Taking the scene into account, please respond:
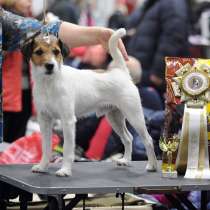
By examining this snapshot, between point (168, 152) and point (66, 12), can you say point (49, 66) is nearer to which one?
point (168, 152)

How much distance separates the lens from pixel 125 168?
323 centimetres

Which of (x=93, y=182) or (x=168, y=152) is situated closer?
(x=93, y=182)

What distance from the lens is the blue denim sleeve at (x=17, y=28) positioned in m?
3.21

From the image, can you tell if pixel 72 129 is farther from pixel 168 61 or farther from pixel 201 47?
pixel 201 47

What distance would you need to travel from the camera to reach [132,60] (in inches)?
199

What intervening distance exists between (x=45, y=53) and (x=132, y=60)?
7.35ft

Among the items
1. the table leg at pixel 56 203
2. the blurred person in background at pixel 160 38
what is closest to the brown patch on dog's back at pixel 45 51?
the table leg at pixel 56 203

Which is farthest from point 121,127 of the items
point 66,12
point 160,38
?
point 66,12

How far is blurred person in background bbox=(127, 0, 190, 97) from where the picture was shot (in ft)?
20.8

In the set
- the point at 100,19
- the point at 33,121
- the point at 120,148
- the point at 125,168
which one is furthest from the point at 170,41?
the point at 100,19

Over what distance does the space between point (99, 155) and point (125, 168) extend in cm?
186

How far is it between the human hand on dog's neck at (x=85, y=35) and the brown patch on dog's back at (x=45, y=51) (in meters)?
0.39

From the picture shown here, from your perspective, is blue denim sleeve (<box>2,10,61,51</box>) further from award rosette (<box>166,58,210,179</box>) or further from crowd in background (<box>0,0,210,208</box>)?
award rosette (<box>166,58,210,179</box>)

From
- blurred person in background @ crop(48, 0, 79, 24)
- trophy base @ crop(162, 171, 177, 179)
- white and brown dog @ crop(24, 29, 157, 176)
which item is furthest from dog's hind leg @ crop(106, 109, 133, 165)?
blurred person in background @ crop(48, 0, 79, 24)
